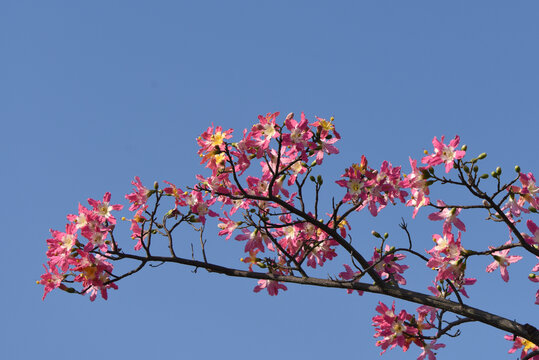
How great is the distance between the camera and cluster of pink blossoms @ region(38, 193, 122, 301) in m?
5.67

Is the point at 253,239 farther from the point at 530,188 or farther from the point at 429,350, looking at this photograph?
the point at 530,188

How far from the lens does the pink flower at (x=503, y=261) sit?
5426mm

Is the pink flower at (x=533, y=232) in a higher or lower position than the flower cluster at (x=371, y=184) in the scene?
lower

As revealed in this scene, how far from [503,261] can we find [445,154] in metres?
1.15

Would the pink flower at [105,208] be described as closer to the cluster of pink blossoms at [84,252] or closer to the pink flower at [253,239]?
the cluster of pink blossoms at [84,252]

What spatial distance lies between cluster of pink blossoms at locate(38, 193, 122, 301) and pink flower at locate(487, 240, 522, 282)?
3464mm

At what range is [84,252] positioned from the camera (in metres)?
5.67

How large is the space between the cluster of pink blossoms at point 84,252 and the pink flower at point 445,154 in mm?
2922

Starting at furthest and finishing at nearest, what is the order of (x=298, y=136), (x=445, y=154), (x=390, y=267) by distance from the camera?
(x=390, y=267) → (x=298, y=136) → (x=445, y=154)

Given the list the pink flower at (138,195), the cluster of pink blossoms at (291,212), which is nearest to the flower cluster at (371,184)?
the cluster of pink blossoms at (291,212)

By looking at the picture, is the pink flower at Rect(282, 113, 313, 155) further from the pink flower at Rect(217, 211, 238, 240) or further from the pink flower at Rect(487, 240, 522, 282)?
the pink flower at Rect(487, 240, 522, 282)

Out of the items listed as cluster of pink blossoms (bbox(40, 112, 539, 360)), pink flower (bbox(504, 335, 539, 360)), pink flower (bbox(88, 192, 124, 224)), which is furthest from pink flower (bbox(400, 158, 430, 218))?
pink flower (bbox(88, 192, 124, 224))

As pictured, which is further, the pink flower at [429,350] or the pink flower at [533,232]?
the pink flower at [429,350]

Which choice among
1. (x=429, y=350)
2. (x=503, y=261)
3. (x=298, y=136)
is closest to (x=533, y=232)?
(x=503, y=261)
